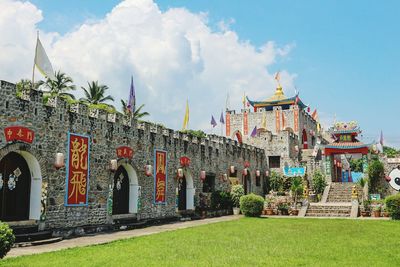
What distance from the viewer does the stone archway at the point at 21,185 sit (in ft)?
35.8

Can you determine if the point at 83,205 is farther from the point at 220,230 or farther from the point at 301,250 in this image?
the point at 301,250

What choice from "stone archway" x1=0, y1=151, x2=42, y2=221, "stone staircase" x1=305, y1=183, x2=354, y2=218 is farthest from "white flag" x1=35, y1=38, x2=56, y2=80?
"stone staircase" x1=305, y1=183, x2=354, y2=218

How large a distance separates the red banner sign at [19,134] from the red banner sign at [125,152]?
150 inches

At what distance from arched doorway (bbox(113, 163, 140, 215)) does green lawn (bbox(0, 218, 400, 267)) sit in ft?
11.6

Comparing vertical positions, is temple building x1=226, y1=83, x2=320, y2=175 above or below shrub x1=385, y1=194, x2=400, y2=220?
above

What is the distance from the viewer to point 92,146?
13.5 meters

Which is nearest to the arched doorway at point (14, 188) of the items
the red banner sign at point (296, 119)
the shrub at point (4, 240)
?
the shrub at point (4, 240)

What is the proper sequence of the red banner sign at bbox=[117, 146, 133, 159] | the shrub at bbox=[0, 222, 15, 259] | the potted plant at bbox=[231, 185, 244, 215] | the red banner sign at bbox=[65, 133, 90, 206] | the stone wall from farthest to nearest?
the potted plant at bbox=[231, 185, 244, 215], the red banner sign at bbox=[117, 146, 133, 159], the red banner sign at bbox=[65, 133, 90, 206], the stone wall, the shrub at bbox=[0, 222, 15, 259]

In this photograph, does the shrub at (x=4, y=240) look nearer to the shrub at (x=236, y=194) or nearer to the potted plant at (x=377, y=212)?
the shrub at (x=236, y=194)

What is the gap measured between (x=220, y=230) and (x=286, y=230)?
7.09 ft

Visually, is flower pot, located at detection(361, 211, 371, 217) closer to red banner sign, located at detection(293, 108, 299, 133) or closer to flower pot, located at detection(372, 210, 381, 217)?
flower pot, located at detection(372, 210, 381, 217)

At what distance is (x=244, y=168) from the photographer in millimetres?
25828

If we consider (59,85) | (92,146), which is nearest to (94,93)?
(59,85)

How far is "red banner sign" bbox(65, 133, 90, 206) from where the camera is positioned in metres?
12.4
